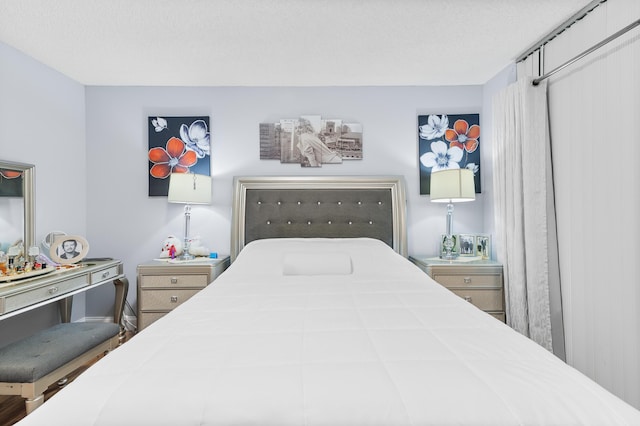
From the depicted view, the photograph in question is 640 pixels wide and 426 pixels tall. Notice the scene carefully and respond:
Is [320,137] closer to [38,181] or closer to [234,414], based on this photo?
[38,181]

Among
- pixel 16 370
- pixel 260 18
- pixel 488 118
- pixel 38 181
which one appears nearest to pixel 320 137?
pixel 260 18

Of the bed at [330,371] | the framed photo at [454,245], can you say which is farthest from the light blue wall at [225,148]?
the bed at [330,371]

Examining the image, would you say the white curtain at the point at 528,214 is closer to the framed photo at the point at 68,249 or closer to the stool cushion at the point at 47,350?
the stool cushion at the point at 47,350

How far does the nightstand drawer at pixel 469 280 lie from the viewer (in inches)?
105

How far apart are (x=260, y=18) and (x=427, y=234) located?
2.22 metres

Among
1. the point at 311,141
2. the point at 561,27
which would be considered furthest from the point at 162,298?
the point at 561,27

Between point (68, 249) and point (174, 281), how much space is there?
2.66ft

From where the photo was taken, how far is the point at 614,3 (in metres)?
1.83

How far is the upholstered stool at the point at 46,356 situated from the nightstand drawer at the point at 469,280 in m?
2.33

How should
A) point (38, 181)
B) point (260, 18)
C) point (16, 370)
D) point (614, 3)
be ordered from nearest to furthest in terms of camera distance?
1. point (16, 370)
2. point (614, 3)
3. point (260, 18)
4. point (38, 181)

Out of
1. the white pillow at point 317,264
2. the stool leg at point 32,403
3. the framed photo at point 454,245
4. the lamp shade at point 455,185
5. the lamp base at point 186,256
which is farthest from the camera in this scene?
the framed photo at point 454,245

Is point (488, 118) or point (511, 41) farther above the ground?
point (511, 41)

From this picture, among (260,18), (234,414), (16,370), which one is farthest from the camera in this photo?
(260,18)

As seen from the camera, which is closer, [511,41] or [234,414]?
[234,414]
